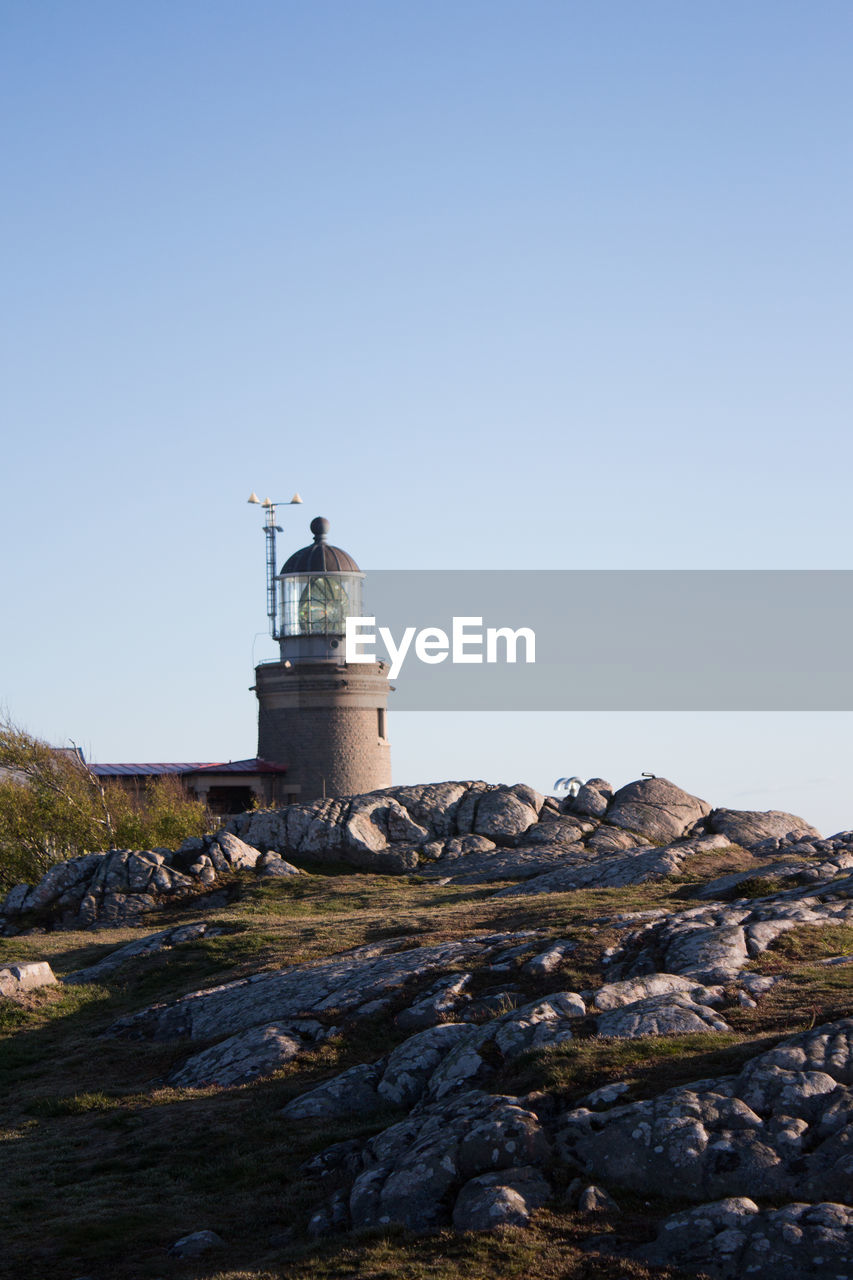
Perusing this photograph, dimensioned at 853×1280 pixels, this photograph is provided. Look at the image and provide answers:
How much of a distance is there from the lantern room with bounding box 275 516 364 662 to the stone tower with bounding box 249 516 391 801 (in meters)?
0.05

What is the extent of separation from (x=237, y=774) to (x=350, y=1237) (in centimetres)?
5012

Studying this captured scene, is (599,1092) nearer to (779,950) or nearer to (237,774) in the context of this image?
(779,950)

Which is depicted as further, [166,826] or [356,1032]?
[166,826]

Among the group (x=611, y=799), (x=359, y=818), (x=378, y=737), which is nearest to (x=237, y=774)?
(x=378, y=737)

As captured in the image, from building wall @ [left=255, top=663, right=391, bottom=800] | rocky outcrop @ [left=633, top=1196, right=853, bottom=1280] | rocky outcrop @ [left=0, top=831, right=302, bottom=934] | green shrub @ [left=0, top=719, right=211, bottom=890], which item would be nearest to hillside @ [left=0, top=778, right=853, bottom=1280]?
rocky outcrop @ [left=633, top=1196, right=853, bottom=1280]

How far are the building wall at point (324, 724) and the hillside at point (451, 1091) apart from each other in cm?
2587

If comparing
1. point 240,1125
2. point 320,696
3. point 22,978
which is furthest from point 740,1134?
point 320,696

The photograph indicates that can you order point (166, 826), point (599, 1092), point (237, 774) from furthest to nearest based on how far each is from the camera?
1. point (237, 774)
2. point (166, 826)
3. point (599, 1092)

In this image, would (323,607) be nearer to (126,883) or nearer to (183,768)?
(183,768)

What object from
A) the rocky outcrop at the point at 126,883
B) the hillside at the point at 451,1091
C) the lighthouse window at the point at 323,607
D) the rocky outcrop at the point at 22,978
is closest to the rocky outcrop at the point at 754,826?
the hillside at the point at 451,1091

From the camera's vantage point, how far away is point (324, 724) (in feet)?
194

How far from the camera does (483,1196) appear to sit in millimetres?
11422

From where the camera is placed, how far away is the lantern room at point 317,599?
5944cm

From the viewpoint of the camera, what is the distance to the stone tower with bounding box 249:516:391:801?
5888cm
